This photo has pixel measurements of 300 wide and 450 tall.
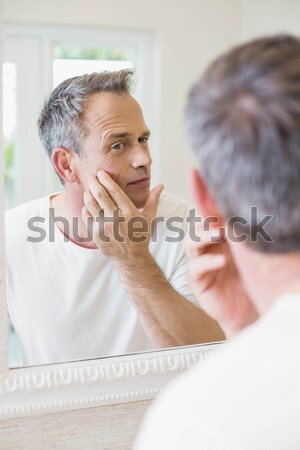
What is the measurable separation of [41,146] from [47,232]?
5.1 inches

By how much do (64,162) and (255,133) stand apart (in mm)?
503

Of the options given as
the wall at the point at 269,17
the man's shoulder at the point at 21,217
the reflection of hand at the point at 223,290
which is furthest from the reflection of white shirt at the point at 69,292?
the wall at the point at 269,17

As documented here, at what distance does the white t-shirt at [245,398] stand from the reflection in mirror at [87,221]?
1.53ft

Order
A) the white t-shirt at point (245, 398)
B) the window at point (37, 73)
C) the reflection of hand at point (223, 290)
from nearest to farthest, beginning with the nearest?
the white t-shirt at point (245, 398), the reflection of hand at point (223, 290), the window at point (37, 73)

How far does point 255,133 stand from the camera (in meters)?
0.48

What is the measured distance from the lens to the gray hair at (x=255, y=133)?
1.55 feet

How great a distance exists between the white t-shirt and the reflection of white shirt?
46 centimetres

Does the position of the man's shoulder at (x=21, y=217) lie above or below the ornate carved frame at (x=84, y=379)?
above

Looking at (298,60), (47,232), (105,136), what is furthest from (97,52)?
(298,60)

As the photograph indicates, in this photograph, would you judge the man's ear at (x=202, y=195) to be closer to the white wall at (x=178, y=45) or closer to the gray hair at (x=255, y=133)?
the gray hair at (x=255, y=133)

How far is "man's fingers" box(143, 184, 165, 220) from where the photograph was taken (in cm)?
97

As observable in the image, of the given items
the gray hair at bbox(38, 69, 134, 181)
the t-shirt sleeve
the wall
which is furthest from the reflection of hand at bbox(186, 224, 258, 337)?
the wall

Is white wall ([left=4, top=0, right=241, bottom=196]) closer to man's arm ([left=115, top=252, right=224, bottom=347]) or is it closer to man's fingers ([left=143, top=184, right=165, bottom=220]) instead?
man's fingers ([left=143, top=184, right=165, bottom=220])

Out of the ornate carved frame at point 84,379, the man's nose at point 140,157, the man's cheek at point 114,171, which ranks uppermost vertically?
the man's nose at point 140,157
